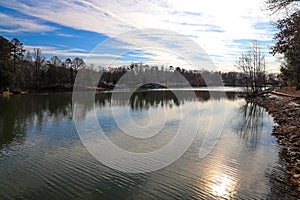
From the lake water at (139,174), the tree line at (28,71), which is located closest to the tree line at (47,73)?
the tree line at (28,71)

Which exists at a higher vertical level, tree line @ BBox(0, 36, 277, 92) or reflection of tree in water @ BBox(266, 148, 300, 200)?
tree line @ BBox(0, 36, 277, 92)

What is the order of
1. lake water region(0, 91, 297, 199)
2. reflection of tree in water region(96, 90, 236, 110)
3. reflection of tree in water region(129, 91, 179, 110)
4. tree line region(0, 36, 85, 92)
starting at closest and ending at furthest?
lake water region(0, 91, 297, 199) → reflection of tree in water region(129, 91, 179, 110) → reflection of tree in water region(96, 90, 236, 110) → tree line region(0, 36, 85, 92)

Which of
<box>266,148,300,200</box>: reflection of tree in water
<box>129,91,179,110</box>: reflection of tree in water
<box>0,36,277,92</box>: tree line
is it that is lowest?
<box>266,148,300,200</box>: reflection of tree in water

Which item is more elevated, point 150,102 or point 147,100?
point 147,100

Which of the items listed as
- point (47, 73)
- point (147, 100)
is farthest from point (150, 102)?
point (47, 73)

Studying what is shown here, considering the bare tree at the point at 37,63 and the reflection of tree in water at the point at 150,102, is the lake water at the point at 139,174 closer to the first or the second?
the reflection of tree in water at the point at 150,102

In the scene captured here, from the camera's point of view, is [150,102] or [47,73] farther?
[47,73]

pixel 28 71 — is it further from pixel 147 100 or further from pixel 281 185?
pixel 281 185

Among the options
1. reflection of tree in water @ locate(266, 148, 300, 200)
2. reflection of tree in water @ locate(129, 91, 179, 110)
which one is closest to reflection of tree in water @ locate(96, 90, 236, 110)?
reflection of tree in water @ locate(129, 91, 179, 110)

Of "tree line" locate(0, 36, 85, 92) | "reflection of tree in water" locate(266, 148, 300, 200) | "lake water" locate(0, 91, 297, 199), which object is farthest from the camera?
"tree line" locate(0, 36, 85, 92)

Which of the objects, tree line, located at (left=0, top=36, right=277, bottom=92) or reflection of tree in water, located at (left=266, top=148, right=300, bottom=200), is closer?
reflection of tree in water, located at (left=266, top=148, right=300, bottom=200)

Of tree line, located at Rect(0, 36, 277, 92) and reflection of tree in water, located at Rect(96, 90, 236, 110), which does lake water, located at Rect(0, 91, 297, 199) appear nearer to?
reflection of tree in water, located at Rect(96, 90, 236, 110)

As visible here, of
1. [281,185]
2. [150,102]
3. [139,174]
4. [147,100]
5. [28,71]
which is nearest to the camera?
[281,185]

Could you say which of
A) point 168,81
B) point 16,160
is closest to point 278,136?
point 16,160
